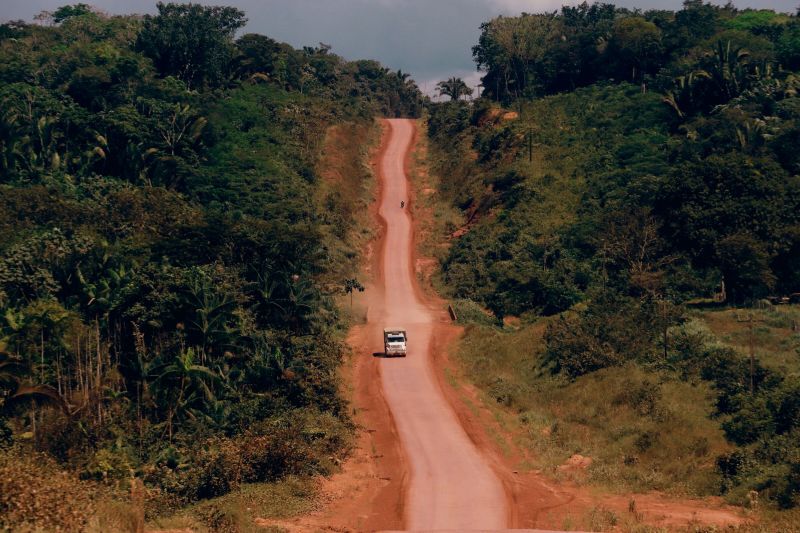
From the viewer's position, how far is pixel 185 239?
43156 mm

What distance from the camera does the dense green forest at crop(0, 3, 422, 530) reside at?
2931 cm

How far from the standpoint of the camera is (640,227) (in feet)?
190

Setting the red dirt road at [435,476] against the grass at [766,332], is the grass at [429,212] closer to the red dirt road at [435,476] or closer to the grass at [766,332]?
the red dirt road at [435,476]

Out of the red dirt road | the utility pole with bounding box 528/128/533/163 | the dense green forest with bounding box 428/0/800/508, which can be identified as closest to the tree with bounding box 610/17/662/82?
the dense green forest with bounding box 428/0/800/508

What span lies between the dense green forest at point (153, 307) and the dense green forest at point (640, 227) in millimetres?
10782

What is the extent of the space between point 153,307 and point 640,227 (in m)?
34.7

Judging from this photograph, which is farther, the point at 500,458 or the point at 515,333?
the point at 515,333

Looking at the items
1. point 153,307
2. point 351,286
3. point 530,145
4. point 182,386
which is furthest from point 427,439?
point 530,145

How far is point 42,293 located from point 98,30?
287 feet

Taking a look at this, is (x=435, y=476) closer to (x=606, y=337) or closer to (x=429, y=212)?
(x=606, y=337)

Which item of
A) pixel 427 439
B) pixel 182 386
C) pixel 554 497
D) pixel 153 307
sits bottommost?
pixel 554 497

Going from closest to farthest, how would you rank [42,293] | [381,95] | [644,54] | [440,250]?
[42,293]
[440,250]
[644,54]
[381,95]

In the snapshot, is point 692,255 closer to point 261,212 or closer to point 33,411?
point 261,212

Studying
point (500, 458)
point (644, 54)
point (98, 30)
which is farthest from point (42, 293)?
point (98, 30)
